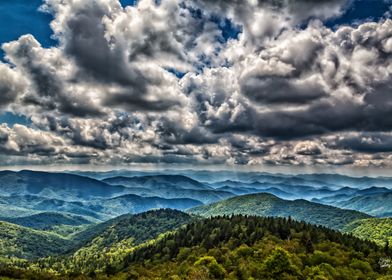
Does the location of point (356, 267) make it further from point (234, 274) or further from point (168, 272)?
point (168, 272)

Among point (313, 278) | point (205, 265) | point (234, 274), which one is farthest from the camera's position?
point (205, 265)

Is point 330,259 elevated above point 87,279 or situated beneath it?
elevated above

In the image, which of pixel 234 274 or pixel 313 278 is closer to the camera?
pixel 313 278

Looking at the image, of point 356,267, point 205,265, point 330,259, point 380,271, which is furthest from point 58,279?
point 380,271

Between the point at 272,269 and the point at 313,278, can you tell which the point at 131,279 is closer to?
the point at 272,269

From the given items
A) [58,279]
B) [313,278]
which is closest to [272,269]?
[313,278]

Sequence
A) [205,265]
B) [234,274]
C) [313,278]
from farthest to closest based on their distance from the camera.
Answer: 1. [205,265]
2. [234,274]
3. [313,278]

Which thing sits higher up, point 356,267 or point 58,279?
point 356,267

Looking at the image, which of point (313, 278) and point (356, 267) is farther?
point (356, 267)
